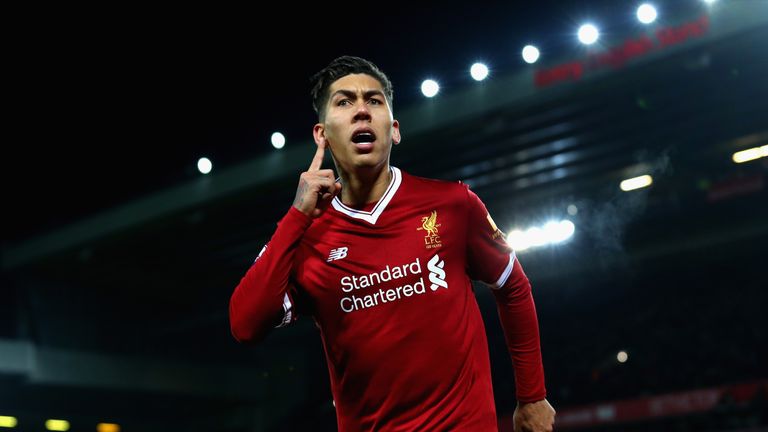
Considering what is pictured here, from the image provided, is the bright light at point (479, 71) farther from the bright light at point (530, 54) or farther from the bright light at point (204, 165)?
the bright light at point (204, 165)

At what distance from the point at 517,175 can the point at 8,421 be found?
639 inches

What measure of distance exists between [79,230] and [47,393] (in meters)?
5.36

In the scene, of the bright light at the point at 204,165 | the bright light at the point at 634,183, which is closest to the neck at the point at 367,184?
the bright light at the point at 634,183

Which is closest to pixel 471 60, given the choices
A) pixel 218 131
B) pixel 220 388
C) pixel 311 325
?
pixel 218 131

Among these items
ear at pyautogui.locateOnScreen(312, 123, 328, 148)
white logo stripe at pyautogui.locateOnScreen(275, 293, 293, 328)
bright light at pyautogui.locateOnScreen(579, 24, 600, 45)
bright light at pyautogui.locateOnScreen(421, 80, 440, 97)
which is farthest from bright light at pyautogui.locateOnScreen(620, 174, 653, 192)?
white logo stripe at pyautogui.locateOnScreen(275, 293, 293, 328)

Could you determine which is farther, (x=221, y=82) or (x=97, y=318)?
(x=97, y=318)

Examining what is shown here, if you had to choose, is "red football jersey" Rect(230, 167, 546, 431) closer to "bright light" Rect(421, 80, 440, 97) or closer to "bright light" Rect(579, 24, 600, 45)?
"bright light" Rect(579, 24, 600, 45)

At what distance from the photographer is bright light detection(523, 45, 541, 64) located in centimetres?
1112

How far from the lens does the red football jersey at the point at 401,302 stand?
8.74 ft

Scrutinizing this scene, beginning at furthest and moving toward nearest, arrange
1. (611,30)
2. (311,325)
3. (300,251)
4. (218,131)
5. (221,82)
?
(311,325)
(218,131)
(221,82)
(611,30)
(300,251)

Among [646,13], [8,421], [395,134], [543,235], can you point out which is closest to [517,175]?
[543,235]

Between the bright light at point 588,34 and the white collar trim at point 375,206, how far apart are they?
8.15 meters

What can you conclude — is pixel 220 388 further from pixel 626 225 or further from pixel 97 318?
pixel 626 225

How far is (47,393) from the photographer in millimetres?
20266
